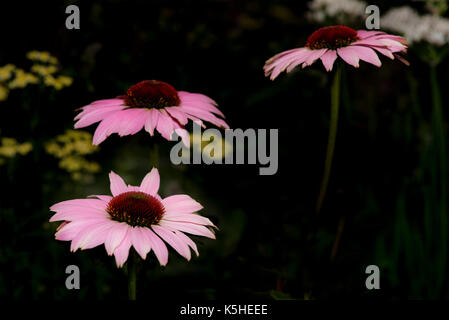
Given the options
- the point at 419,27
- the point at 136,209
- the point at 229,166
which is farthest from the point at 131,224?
the point at 419,27

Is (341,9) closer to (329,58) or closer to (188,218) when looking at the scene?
(329,58)

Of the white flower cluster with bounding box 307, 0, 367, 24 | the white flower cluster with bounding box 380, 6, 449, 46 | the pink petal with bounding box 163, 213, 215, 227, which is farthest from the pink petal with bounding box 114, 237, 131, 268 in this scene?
the white flower cluster with bounding box 307, 0, 367, 24

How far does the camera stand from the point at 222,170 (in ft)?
5.42

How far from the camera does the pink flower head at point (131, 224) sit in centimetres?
60

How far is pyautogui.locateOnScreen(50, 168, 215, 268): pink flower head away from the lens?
0.60 meters

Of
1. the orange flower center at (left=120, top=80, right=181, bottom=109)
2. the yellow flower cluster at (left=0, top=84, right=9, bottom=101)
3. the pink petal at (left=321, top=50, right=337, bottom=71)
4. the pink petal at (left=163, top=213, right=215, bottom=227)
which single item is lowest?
the pink petal at (left=163, top=213, right=215, bottom=227)

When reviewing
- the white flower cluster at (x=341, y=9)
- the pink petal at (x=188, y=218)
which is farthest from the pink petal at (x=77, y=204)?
the white flower cluster at (x=341, y=9)

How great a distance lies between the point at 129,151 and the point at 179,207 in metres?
1.00

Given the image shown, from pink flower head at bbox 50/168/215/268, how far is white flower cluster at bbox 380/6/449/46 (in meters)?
1.16

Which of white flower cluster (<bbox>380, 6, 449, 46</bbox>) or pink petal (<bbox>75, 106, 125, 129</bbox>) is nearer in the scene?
pink petal (<bbox>75, 106, 125, 129</bbox>)

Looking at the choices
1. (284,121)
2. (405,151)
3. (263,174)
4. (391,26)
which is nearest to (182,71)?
(284,121)

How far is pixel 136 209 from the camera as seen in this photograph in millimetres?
652

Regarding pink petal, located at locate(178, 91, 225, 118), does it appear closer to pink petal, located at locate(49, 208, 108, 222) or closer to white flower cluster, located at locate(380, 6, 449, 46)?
pink petal, located at locate(49, 208, 108, 222)

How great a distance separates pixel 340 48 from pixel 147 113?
367mm
